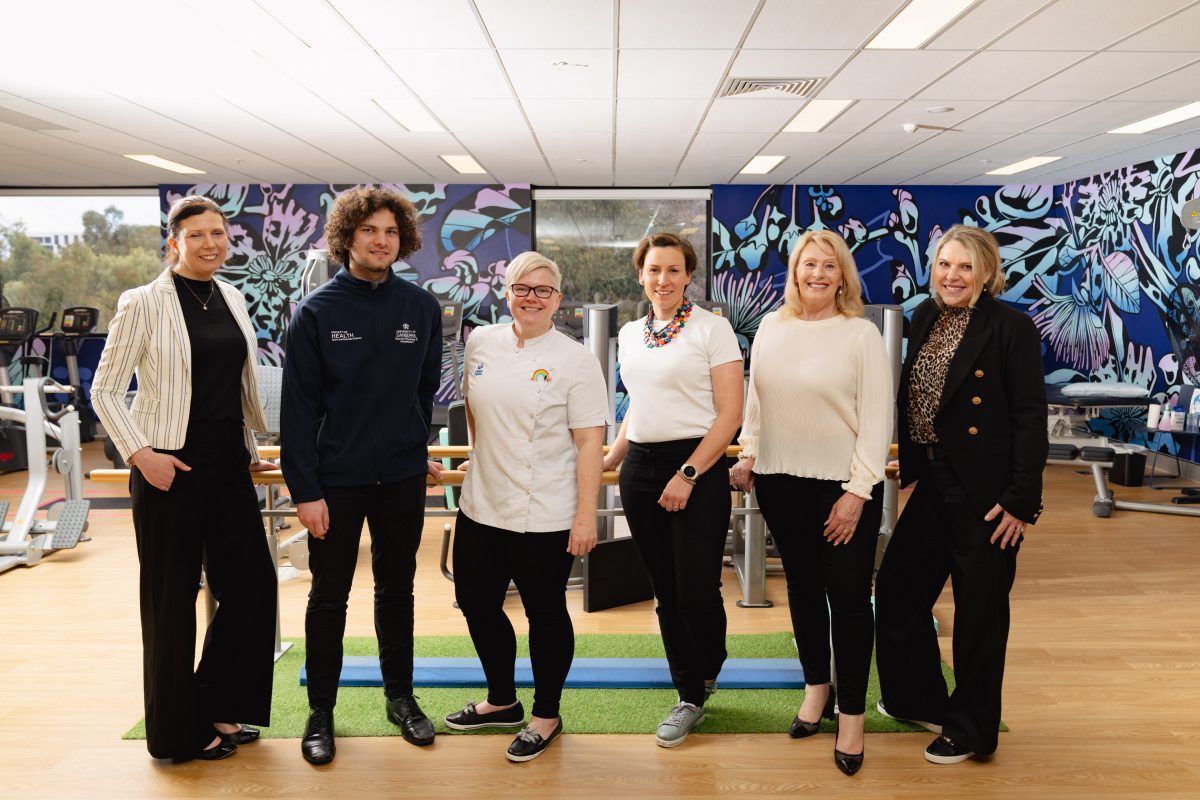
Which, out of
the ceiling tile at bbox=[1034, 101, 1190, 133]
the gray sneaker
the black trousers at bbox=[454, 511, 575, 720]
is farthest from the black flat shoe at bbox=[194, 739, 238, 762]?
the ceiling tile at bbox=[1034, 101, 1190, 133]

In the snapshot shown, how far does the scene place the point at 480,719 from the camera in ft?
9.03

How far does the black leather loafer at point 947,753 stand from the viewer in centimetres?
257

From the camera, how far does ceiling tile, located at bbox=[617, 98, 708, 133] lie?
5734 millimetres

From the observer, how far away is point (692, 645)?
2.68 m

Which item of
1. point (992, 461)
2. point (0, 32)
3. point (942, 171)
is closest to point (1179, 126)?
point (942, 171)

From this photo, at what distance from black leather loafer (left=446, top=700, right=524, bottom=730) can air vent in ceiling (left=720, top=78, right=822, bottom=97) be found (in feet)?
12.7

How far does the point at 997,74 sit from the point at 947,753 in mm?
3932

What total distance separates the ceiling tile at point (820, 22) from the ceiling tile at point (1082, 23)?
70cm

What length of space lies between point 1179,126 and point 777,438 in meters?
5.72

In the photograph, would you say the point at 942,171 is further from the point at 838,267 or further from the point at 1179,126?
the point at 838,267

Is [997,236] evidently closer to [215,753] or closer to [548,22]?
[548,22]

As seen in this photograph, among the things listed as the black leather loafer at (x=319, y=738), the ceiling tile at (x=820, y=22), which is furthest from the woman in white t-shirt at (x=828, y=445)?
the ceiling tile at (x=820, y=22)

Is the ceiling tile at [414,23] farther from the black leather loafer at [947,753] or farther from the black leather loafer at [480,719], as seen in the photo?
the black leather loafer at [947,753]

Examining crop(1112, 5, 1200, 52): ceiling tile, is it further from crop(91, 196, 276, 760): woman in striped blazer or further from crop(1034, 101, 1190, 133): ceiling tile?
crop(91, 196, 276, 760): woman in striped blazer
